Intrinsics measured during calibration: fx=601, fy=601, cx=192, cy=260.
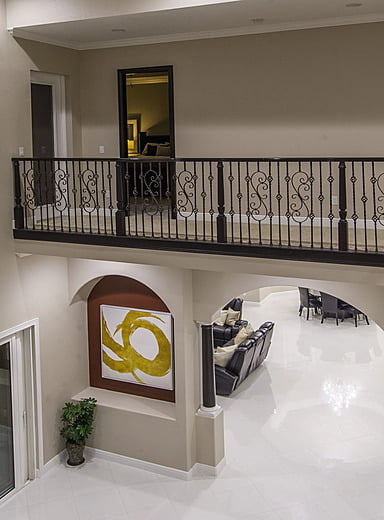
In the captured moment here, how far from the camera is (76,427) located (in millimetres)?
8336

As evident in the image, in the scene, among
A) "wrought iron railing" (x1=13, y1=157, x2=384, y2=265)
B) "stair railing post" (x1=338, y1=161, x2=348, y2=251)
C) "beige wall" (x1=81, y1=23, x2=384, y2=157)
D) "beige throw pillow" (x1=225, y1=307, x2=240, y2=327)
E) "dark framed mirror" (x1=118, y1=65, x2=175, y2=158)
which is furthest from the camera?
"beige throw pillow" (x1=225, y1=307, x2=240, y2=327)

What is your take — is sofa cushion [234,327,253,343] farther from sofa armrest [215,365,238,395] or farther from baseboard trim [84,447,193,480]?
baseboard trim [84,447,193,480]

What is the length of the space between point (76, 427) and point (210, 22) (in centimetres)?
568

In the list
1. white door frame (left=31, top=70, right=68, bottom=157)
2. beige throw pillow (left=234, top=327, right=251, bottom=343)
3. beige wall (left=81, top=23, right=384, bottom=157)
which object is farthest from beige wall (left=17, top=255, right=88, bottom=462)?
beige throw pillow (left=234, top=327, right=251, bottom=343)

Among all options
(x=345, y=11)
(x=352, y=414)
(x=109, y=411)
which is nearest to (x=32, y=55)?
(x=345, y=11)

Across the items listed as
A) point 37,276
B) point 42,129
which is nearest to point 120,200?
point 37,276

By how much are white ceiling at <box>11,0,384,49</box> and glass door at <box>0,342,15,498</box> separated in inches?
166

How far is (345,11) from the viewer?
7.21 m

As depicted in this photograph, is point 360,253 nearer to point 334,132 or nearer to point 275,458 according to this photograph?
point 334,132

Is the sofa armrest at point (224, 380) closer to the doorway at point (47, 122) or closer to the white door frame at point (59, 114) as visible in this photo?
the doorway at point (47, 122)

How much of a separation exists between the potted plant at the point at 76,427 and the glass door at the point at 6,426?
0.77m

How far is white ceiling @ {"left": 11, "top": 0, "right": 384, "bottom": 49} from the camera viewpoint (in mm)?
6871

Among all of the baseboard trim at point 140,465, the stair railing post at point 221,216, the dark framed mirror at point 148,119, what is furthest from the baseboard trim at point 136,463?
the dark framed mirror at point 148,119

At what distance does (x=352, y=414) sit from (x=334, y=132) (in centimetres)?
477
